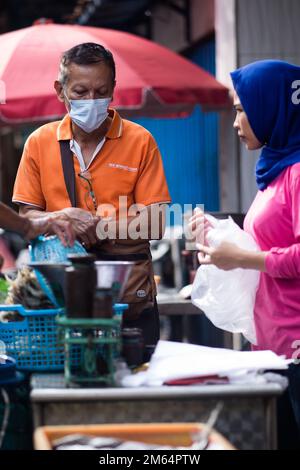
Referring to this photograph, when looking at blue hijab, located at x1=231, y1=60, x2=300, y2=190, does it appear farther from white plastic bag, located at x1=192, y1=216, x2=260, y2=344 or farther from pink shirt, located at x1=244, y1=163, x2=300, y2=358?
white plastic bag, located at x1=192, y1=216, x2=260, y2=344

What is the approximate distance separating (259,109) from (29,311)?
3.58ft

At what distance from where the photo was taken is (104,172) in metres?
3.84

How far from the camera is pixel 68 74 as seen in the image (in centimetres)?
379

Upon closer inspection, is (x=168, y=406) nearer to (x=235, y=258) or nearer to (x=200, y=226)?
(x=235, y=258)

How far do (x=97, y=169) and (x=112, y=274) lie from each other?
1.01 meters

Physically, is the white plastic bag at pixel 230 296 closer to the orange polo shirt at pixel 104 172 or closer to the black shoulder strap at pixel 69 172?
the orange polo shirt at pixel 104 172

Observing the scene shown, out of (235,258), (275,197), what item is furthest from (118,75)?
(235,258)

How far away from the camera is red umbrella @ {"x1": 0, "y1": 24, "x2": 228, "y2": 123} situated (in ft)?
23.8

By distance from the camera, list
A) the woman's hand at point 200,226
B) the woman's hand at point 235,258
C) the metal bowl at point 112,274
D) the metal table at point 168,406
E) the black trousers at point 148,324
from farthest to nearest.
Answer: the black trousers at point 148,324 → the woman's hand at point 200,226 → the woman's hand at point 235,258 → the metal bowl at point 112,274 → the metal table at point 168,406

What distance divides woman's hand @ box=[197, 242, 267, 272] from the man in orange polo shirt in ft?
2.05

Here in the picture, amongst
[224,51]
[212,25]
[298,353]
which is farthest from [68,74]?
[212,25]

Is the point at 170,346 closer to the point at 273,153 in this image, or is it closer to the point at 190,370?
the point at 190,370

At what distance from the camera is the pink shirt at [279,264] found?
3.22 metres

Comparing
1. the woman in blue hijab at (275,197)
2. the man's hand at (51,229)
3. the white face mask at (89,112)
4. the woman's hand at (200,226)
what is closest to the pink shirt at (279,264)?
the woman in blue hijab at (275,197)
